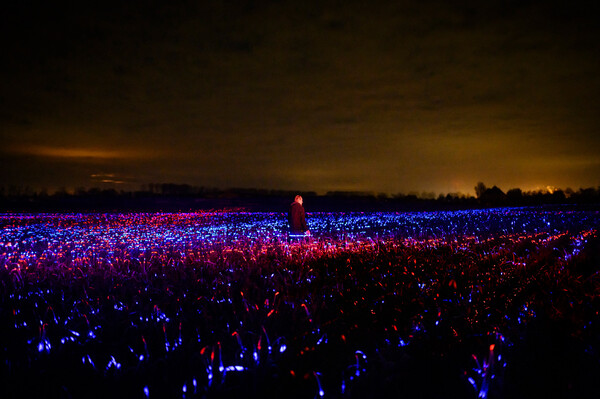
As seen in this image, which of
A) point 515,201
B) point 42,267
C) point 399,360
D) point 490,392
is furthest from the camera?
point 515,201

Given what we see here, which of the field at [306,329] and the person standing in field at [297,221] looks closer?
the field at [306,329]

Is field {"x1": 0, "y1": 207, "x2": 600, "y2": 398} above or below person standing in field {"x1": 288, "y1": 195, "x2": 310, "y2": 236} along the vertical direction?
below

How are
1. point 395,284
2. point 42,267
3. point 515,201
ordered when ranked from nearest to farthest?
point 395,284 → point 42,267 → point 515,201

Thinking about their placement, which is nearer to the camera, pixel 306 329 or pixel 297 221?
pixel 306 329

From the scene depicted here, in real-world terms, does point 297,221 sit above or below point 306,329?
above

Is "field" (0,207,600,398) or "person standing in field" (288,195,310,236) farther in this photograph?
"person standing in field" (288,195,310,236)

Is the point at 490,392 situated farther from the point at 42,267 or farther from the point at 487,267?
the point at 42,267

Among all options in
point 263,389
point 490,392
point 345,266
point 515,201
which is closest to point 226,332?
point 263,389

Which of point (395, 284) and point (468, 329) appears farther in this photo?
point (395, 284)
